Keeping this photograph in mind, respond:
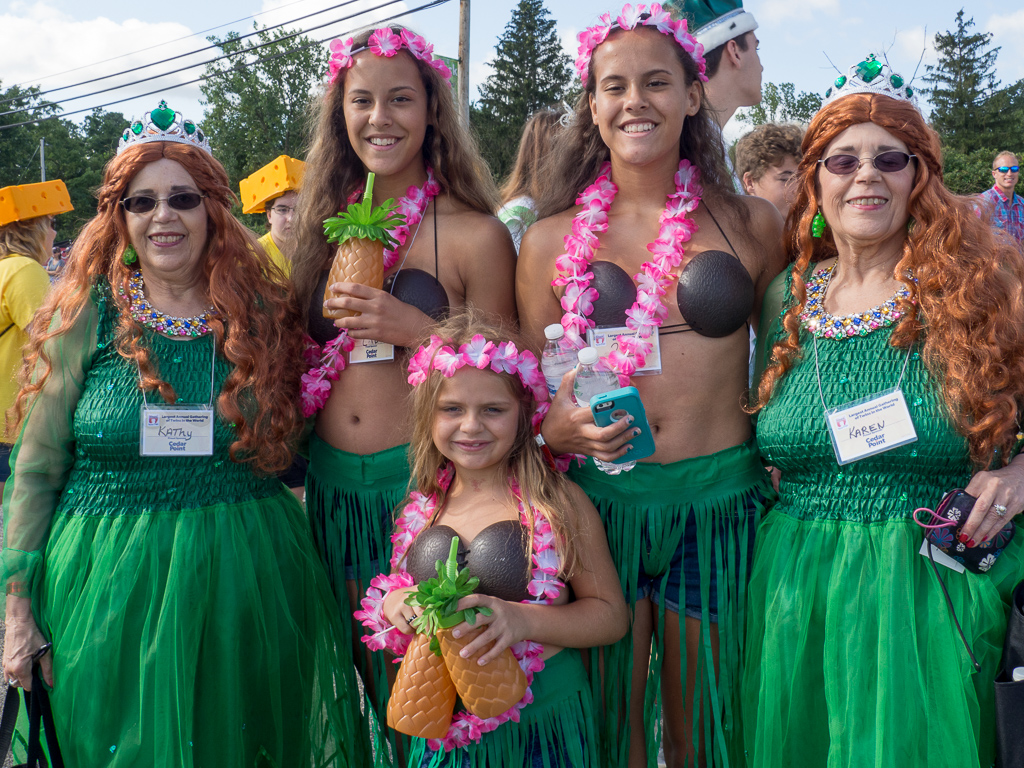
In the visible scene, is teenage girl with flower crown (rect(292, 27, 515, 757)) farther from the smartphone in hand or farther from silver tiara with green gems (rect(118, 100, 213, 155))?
the smartphone in hand

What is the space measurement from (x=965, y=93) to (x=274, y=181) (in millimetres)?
41157

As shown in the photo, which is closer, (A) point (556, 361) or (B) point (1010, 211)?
(A) point (556, 361)

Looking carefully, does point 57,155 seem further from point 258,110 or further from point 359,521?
point 359,521

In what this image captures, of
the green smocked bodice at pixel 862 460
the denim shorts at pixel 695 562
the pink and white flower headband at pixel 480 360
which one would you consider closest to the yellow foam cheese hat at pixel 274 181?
the pink and white flower headband at pixel 480 360

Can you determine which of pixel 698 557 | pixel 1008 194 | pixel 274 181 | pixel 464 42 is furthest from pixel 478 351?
pixel 464 42

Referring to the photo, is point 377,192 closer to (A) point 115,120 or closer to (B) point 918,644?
(B) point 918,644

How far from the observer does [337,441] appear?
276 cm

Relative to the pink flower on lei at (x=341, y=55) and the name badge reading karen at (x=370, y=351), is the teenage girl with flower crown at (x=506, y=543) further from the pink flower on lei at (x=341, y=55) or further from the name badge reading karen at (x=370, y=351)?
the pink flower on lei at (x=341, y=55)

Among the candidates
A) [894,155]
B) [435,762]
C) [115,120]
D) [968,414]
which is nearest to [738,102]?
[894,155]

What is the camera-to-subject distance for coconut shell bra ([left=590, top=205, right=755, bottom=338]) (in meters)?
2.47

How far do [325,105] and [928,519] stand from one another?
233cm

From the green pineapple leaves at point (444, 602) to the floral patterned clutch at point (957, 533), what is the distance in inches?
42.9

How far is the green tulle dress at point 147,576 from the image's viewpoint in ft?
7.68

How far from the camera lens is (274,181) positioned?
679cm
